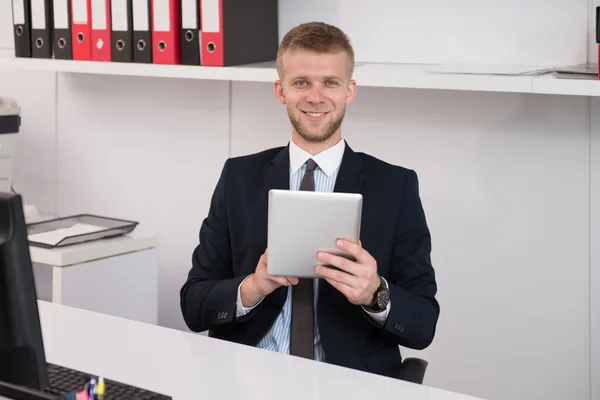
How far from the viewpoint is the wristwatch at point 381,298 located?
184 cm

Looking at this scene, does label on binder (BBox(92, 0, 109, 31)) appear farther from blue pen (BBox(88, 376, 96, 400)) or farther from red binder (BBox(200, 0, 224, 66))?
blue pen (BBox(88, 376, 96, 400))

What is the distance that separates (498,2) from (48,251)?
5.07 feet

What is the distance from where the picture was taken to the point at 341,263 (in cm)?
175

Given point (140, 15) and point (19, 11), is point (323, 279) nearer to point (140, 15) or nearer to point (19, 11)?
point (140, 15)

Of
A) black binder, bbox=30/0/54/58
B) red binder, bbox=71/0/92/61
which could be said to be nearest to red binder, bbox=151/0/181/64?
red binder, bbox=71/0/92/61

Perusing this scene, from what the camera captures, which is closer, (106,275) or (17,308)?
(17,308)

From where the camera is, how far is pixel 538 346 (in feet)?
9.10

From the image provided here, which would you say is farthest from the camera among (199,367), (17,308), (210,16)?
(210,16)

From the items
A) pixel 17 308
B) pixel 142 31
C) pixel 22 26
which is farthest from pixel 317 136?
pixel 22 26

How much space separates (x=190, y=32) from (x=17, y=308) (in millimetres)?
1826

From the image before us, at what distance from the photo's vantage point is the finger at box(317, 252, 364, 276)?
5.75 ft

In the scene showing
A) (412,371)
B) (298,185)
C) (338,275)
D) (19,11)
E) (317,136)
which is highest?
(19,11)

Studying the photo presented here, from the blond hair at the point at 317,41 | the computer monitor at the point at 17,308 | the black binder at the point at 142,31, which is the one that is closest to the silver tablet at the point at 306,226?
the blond hair at the point at 317,41

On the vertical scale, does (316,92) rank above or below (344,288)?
above
